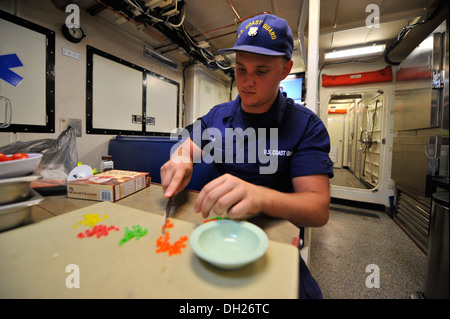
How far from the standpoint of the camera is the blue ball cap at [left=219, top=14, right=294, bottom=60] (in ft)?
2.77

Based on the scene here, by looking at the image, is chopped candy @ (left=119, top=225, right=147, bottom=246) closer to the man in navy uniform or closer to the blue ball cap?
the man in navy uniform

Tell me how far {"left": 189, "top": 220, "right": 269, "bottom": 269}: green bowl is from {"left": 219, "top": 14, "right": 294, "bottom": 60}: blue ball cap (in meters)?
0.73

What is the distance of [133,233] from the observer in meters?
0.54

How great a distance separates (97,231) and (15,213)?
26 cm

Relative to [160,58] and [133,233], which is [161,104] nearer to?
[160,58]

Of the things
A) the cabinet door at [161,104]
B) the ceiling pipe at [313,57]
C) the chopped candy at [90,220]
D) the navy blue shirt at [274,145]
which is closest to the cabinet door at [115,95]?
the cabinet door at [161,104]

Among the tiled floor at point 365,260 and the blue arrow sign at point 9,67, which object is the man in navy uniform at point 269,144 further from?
the blue arrow sign at point 9,67

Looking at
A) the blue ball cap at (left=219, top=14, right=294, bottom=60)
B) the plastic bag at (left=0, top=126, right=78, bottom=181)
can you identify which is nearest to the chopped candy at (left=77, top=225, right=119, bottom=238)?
the blue ball cap at (left=219, top=14, right=294, bottom=60)

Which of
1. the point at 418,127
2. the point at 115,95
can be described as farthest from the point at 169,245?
the point at 418,127

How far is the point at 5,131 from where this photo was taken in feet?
5.30

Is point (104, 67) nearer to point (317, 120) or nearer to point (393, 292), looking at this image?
point (317, 120)
